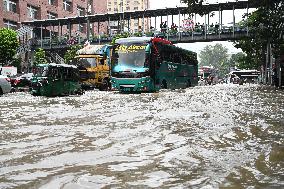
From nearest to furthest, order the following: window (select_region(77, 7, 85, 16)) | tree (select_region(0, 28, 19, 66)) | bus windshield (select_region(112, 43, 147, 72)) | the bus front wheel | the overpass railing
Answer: bus windshield (select_region(112, 43, 147, 72)), the bus front wheel, tree (select_region(0, 28, 19, 66)), the overpass railing, window (select_region(77, 7, 85, 16))

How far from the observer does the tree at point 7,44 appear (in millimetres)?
35741

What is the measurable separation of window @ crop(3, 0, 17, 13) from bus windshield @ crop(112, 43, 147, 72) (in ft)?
106

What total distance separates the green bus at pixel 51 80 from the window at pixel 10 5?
1293 inches

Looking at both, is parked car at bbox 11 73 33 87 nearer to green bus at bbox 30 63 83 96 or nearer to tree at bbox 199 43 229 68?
green bus at bbox 30 63 83 96

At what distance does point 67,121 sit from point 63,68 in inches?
460

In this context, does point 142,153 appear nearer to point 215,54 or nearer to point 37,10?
point 37,10

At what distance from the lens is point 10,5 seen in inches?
1940

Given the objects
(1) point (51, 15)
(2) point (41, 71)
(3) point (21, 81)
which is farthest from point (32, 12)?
(2) point (41, 71)

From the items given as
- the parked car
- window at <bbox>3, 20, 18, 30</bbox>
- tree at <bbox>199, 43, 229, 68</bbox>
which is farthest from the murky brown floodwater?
tree at <bbox>199, 43, 229, 68</bbox>

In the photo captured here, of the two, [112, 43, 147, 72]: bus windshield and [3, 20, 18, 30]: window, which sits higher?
[3, 20, 18, 30]: window

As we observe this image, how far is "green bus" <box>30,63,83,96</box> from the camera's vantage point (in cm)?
1834

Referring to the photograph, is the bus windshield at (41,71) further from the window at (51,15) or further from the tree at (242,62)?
the window at (51,15)

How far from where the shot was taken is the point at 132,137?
19.5 ft

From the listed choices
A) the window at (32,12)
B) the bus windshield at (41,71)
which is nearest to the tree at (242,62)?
the window at (32,12)
